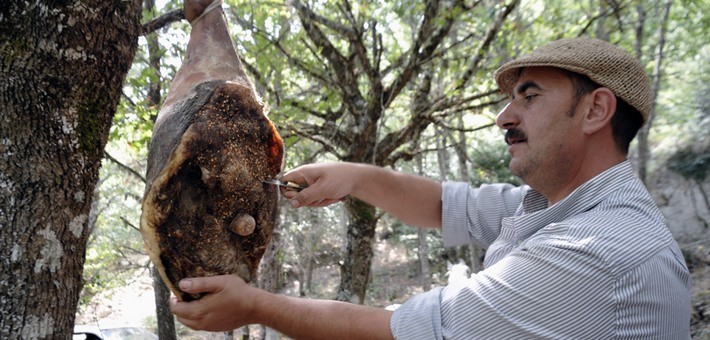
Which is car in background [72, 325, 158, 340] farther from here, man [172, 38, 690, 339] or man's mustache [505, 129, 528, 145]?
man's mustache [505, 129, 528, 145]

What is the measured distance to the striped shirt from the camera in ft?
4.79

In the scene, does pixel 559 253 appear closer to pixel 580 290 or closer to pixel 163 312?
pixel 580 290

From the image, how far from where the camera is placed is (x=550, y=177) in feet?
6.64

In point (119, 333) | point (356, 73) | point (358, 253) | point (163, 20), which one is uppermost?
point (356, 73)

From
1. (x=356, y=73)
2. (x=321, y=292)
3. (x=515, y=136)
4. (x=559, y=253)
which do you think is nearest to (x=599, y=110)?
(x=515, y=136)

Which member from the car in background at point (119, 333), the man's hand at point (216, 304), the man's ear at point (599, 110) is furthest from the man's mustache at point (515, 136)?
the car in background at point (119, 333)

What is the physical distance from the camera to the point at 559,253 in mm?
1522

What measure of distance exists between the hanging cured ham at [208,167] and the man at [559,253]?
13cm

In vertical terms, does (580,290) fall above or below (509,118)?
below

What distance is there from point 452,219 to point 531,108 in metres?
0.90

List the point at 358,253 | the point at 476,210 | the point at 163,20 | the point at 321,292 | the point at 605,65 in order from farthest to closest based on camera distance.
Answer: the point at 321,292, the point at 358,253, the point at 476,210, the point at 163,20, the point at 605,65

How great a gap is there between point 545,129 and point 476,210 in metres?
0.81

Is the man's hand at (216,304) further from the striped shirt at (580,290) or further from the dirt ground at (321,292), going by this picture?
the dirt ground at (321,292)

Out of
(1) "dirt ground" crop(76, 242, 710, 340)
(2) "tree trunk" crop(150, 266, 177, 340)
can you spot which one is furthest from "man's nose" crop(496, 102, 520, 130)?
(1) "dirt ground" crop(76, 242, 710, 340)
